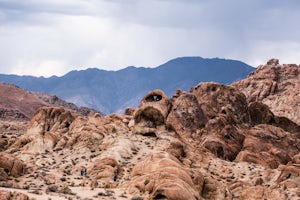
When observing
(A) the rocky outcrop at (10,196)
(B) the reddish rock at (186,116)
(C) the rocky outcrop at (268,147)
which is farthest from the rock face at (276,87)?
(A) the rocky outcrop at (10,196)

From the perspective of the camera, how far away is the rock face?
124231mm

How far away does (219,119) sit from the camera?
A: 248 ft

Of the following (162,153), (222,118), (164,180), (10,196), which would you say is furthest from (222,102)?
(10,196)

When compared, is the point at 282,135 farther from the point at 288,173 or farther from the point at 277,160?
the point at 288,173

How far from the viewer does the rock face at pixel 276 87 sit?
124231mm

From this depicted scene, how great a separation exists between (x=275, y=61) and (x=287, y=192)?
120 meters

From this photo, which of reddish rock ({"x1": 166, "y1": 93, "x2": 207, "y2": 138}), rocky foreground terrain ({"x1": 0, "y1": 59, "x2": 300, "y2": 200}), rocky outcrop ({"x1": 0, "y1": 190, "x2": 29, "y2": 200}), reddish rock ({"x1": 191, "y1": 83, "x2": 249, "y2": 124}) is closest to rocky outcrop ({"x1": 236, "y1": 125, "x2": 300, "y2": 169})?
rocky foreground terrain ({"x1": 0, "y1": 59, "x2": 300, "y2": 200})

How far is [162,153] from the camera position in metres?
49.2

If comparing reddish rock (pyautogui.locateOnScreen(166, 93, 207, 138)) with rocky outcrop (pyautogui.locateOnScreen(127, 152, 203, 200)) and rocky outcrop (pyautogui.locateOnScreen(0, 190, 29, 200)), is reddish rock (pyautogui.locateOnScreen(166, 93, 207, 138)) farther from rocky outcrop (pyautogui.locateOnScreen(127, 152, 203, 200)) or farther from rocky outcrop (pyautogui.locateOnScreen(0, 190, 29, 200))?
rocky outcrop (pyautogui.locateOnScreen(0, 190, 29, 200))

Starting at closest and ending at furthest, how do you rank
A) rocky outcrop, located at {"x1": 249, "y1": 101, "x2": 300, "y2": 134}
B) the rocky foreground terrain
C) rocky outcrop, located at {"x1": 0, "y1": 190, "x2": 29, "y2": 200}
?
rocky outcrop, located at {"x1": 0, "y1": 190, "x2": 29, "y2": 200} < the rocky foreground terrain < rocky outcrop, located at {"x1": 249, "y1": 101, "x2": 300, "y2": 134}

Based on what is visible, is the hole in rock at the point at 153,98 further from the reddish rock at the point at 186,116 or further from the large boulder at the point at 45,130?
the large boulder at the point at 45,130

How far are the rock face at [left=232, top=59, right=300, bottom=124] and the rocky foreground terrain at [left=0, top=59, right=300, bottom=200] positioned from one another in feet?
128

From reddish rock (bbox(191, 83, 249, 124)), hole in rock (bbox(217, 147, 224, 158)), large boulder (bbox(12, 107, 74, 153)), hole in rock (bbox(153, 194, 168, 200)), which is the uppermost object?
reddish rock (bbox(191, 83, 249, 124))

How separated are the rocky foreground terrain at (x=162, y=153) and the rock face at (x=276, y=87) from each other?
39113 mm
